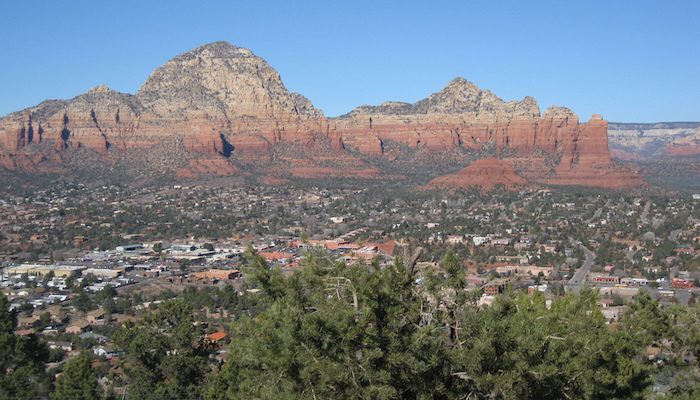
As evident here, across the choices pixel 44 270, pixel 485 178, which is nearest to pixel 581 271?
pixel 44 270

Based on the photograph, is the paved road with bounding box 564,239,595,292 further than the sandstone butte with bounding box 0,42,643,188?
No

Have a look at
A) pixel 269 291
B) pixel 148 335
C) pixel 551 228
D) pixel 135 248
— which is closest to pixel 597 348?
pixel 269 291

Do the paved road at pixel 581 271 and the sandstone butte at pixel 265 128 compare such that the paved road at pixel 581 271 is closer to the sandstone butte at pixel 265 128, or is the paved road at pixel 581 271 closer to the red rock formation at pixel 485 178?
the red rock formation at pixel 485 178

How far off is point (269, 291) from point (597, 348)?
6.19 metres

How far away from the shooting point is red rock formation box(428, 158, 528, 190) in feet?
432

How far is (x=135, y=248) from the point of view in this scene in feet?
281

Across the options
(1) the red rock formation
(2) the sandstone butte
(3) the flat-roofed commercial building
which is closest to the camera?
(3) the flat-roofed commercial building

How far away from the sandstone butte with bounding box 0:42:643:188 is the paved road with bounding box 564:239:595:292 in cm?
5951

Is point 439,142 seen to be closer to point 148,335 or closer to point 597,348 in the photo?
point 148,335

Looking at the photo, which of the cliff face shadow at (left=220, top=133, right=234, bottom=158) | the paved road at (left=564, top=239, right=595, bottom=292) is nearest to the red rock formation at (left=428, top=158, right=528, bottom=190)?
the paved road at (left=564, top=239, right=595, bottom=292)

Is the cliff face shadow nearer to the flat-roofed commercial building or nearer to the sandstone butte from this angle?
the sandstone butte

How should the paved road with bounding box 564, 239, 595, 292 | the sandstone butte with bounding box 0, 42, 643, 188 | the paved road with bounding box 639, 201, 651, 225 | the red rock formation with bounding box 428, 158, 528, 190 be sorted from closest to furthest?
the paved road with bounding box 564, 239, 595, 292
the paved road with bounding box 639, 201, 651, 225
the red rock formation with bounding box 428, 158, 528, 190
the sandstone butte with bounding box 0, 42, 643, 188

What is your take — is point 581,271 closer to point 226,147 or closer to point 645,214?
point 645,214

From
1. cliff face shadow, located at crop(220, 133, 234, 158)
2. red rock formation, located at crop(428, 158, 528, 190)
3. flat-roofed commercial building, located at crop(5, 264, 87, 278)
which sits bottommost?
flat-roofed commercial building, located at crop(5, 264, 87, 278)
